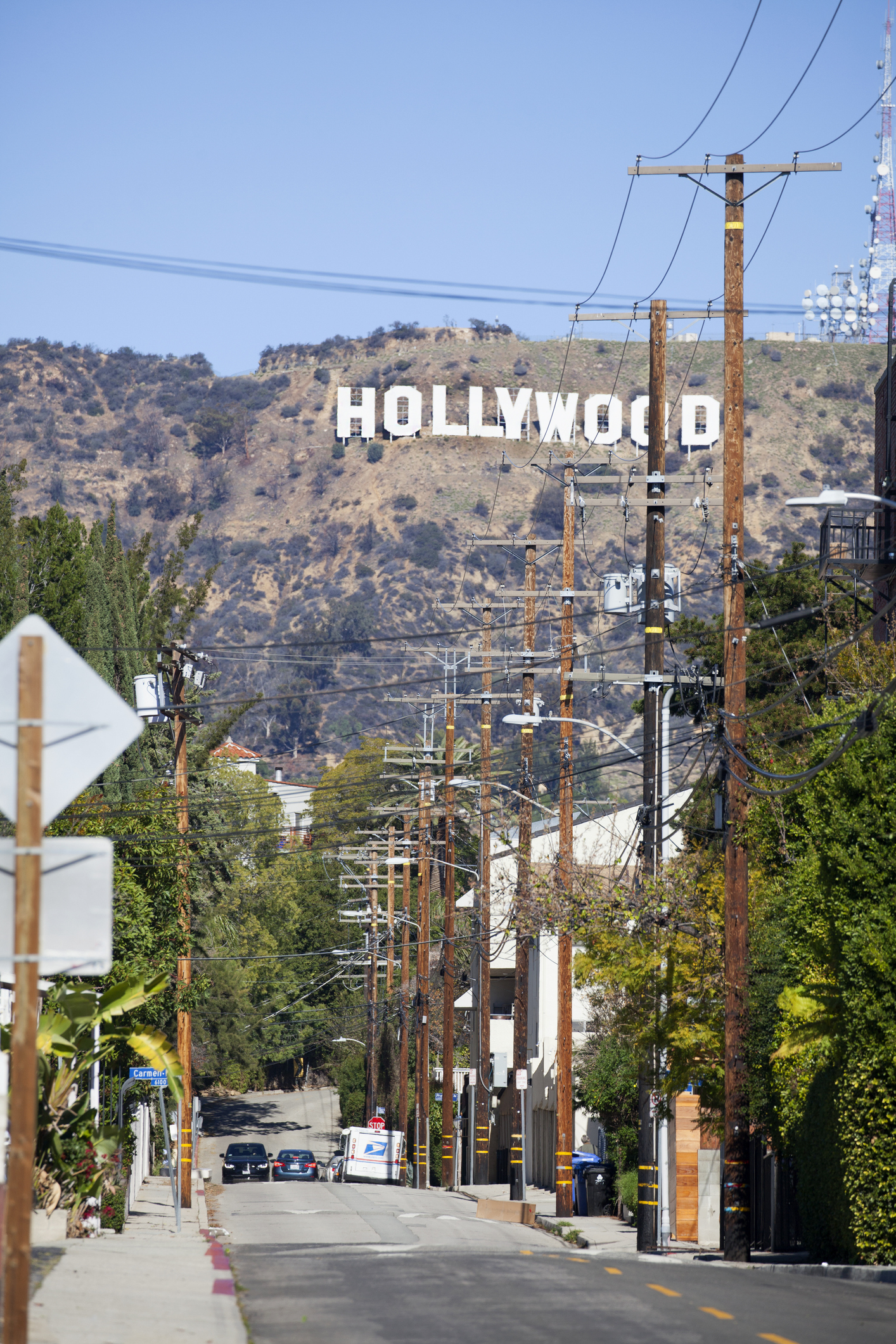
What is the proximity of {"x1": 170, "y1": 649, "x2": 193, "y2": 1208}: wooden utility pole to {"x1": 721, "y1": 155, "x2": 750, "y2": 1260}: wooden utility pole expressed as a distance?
14.7 metres

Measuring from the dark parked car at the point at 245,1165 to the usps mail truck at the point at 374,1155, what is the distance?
3233 millimetres

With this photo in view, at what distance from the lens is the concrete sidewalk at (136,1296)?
11789 mm

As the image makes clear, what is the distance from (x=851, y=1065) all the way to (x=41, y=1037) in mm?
9223

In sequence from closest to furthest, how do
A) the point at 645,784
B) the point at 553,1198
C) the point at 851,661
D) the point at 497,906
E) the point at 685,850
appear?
the point at 645,784, the point at 851,661, the point at 685,850, the point at 553,1198, the point at 497,906

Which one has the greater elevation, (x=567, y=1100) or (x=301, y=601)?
(x=301, y=601)

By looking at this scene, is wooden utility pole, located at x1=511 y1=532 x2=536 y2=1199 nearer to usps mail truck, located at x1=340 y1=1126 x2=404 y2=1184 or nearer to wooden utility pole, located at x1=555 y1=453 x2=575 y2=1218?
wooden utility pole, located at x1=555 y1=453 x2=575 y2=1218

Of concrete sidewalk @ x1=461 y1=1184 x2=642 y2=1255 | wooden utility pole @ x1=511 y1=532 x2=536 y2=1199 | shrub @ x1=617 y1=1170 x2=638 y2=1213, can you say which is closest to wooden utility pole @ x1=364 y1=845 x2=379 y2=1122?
wooden utility pole @ x1=511 y1=532 x2=536 y2=1199

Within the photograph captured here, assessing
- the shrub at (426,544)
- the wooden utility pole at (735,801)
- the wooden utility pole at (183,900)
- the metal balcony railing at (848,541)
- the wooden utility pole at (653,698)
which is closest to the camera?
the wooden utility pole at (735,801)

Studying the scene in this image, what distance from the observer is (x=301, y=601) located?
185250 millimetres

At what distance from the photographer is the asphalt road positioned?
1228cm

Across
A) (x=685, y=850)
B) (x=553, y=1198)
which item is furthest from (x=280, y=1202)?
(x=685, y=850)

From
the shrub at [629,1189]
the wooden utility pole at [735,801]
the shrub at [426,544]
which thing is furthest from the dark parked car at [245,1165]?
the shrub at [426,544]

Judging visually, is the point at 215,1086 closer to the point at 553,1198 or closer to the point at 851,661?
the point at 553,1198

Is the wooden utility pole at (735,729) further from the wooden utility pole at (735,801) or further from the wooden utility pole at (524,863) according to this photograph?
the wooden utility pole at (524,863)
